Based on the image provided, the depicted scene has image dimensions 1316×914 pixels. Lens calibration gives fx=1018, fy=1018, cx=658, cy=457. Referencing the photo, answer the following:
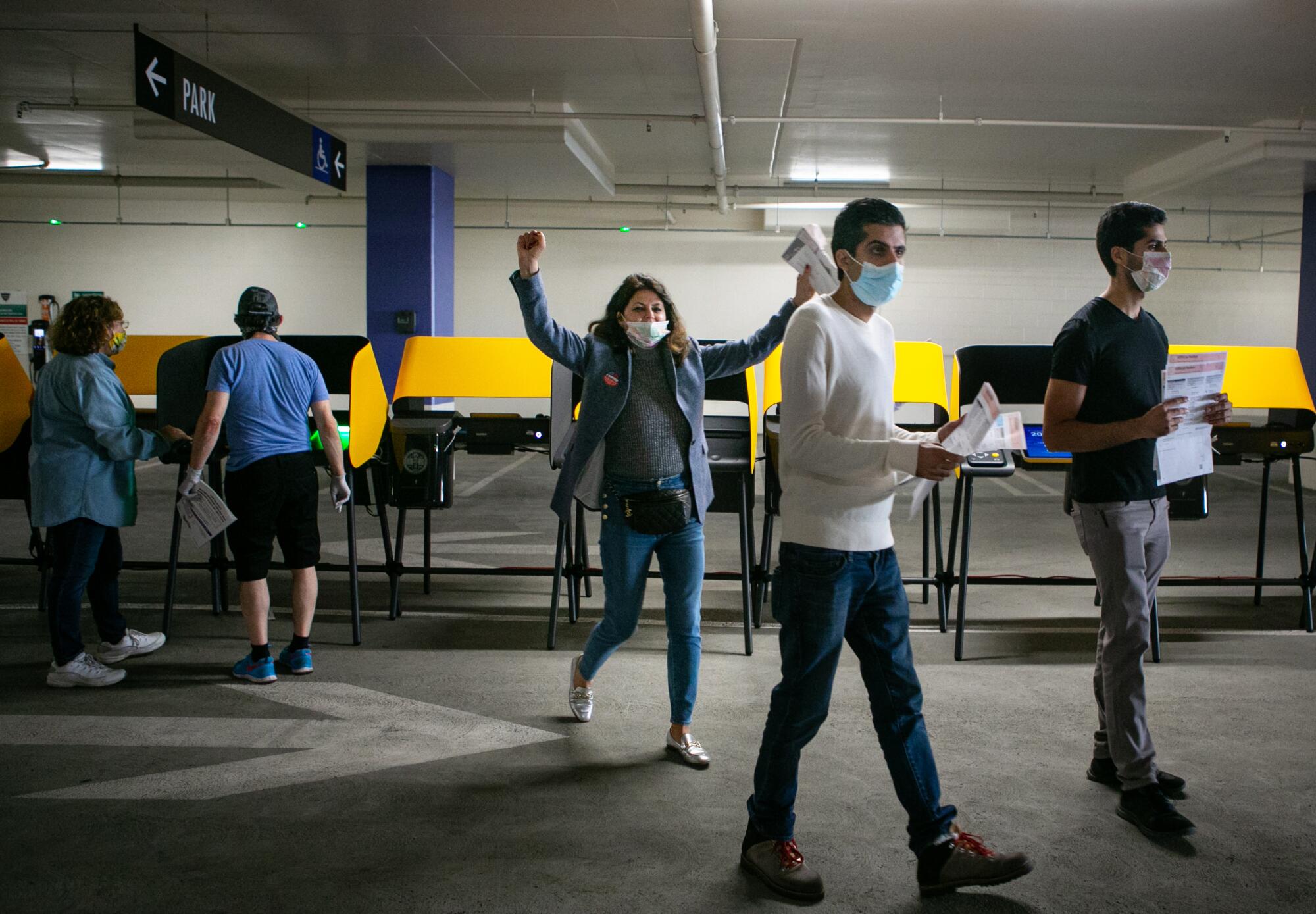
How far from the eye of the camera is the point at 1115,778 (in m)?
2.74

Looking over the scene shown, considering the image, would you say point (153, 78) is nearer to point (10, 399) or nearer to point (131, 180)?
point (10, 399)

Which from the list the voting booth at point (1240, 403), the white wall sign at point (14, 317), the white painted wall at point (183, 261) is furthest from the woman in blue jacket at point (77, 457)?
the white wall sign at point (14, 317)

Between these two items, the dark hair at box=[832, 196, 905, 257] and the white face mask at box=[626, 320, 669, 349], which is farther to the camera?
the white face mask at box=[626, 320, 669, 349]

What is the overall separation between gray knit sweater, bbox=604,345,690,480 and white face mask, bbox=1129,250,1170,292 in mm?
1214

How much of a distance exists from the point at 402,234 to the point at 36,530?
5.41 meters

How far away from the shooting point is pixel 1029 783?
2738 millimetres

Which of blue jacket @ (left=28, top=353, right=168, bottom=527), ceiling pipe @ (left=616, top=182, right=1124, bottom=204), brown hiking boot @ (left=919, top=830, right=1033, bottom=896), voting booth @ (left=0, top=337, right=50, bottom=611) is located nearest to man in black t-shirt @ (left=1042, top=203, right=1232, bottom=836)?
brown hiking boot @ (left=919, top=830, right=1033, bottom=896)

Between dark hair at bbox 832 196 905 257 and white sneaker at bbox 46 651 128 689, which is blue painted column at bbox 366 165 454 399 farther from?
dark hair at bbox 832 196 905 257

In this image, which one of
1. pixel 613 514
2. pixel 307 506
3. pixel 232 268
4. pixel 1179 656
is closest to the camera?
pixel 613 514

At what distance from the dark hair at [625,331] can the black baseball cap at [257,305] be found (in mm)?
1233

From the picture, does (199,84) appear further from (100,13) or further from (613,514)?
(613,514)

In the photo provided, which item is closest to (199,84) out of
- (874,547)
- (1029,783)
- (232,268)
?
(874,547)

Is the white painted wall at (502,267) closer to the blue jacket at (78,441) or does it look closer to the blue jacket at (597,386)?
the blue jacket at (78,441)

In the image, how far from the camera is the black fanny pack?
2.75m
